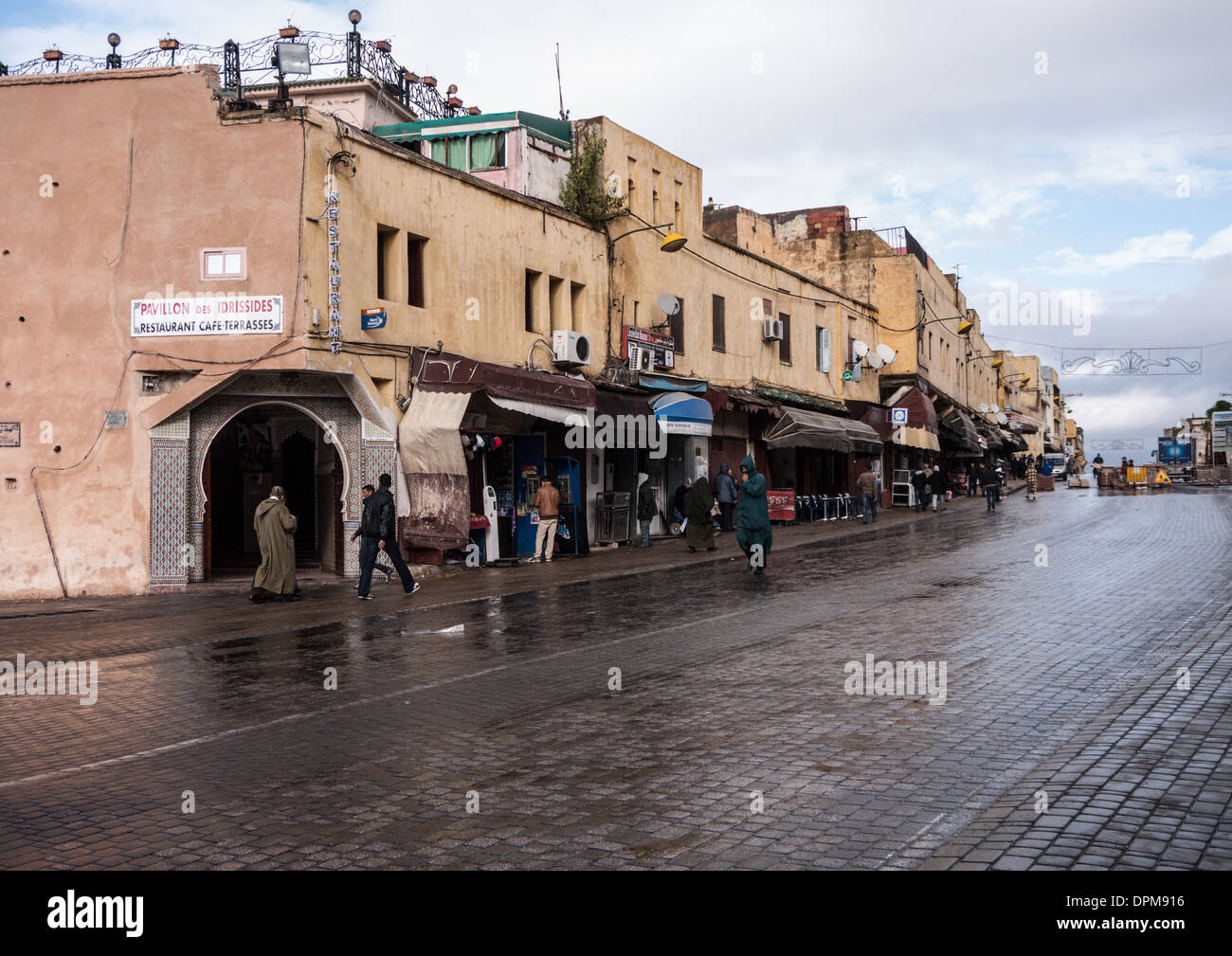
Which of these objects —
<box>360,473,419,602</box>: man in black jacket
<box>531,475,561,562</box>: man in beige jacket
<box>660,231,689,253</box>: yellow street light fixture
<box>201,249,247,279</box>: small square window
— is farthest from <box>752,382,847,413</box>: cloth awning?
<box>201,249,247,279</box>: small square window

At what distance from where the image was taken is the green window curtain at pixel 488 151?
964 inches

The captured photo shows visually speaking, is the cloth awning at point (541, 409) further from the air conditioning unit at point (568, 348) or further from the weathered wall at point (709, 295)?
the weathered wall at point (709, 295)

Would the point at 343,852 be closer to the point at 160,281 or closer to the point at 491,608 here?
the point at 491,608

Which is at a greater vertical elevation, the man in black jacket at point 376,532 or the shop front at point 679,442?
the shop front at point 679,442

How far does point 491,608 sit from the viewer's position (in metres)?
15.1

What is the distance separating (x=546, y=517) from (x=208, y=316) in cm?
765

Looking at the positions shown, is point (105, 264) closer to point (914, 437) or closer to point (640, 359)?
point (640, 359)

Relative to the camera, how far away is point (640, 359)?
2700 centimetres

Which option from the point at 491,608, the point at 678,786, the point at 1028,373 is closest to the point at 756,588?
Result: the point at 491,608

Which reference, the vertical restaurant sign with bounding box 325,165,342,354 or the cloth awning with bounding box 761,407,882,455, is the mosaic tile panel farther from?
the cloth awning with bounding box 761,407,882,455

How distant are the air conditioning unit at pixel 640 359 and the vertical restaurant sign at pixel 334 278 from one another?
9637 millimetres

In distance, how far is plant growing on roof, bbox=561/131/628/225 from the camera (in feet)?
84.7

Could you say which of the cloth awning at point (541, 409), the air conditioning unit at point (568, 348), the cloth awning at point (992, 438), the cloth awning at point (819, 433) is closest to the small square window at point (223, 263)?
the cloth awning at point (541, 409)
